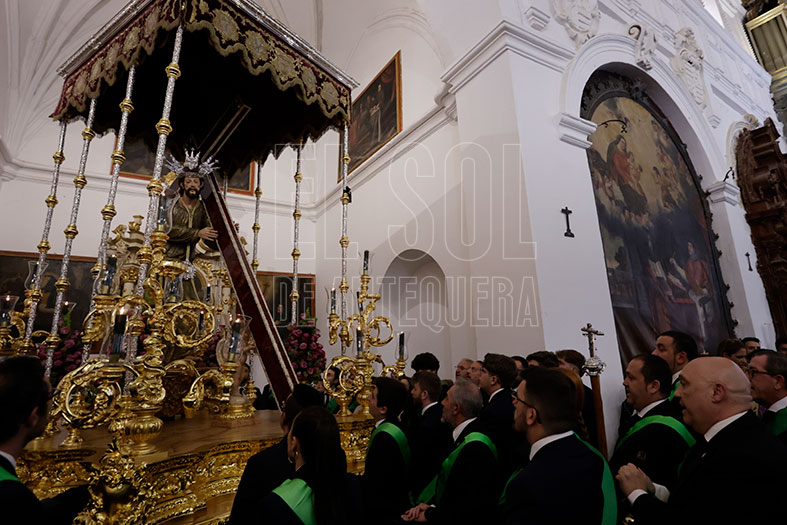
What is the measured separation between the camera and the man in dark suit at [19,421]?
128 centimetres

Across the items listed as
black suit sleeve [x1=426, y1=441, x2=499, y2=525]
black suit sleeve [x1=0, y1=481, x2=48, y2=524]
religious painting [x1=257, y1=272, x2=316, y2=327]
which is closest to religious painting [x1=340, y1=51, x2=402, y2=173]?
religious painting [x1=257, y1=272, x2=316, y2=327]

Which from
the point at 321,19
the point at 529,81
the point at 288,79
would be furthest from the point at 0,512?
the point at 321,19

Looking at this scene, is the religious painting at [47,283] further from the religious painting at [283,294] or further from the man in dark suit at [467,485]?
the man in dark suit at [467,485]

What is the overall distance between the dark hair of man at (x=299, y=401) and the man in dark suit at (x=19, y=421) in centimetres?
96

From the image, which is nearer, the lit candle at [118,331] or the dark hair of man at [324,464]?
the dark hair of man at [324,464]

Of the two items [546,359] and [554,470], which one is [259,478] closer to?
[554,470]

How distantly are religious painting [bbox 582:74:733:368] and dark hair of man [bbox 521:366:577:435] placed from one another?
4.09 meters

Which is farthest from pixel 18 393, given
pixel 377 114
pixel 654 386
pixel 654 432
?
pixel 377 114

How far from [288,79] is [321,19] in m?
7.99

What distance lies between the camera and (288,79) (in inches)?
148

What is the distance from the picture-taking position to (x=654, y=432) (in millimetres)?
2330

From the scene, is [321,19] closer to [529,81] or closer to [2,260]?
[529,81]

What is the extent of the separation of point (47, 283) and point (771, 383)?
9.21m

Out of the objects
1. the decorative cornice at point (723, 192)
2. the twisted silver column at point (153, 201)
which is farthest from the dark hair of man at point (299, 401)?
the decorative cornice at point (723, 192)
